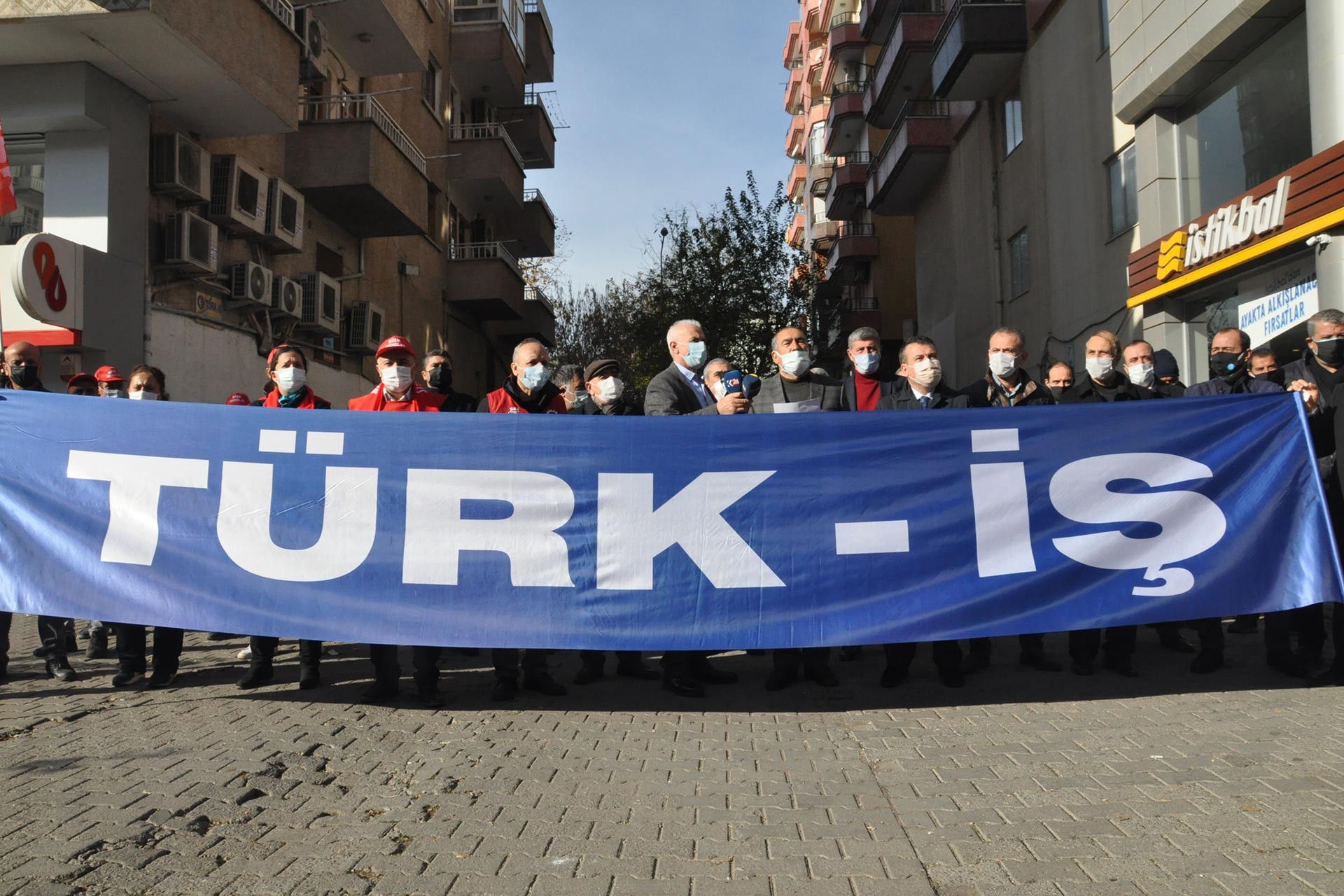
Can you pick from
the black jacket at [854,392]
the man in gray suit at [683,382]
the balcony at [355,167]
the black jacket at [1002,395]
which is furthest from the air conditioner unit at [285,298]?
the black jacket at [1002,395]

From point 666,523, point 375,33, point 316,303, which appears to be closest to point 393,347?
point 666,523

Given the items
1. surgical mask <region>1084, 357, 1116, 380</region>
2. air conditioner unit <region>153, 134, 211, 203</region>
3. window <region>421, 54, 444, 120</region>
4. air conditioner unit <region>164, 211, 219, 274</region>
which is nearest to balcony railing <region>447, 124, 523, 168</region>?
window <region>421, 54, 444, 120</region>

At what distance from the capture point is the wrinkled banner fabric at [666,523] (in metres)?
5.81

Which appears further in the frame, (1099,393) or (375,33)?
(375,33)

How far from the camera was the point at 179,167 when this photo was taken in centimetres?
1438

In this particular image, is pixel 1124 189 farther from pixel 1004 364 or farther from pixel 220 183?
pixel 220 183

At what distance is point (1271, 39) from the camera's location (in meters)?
12.6

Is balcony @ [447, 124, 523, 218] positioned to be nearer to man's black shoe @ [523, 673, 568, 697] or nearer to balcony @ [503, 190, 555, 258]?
balcony @ [503, 190, 555, 258]

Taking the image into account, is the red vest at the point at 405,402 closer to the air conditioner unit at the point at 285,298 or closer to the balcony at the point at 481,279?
the air conditioner unit at the point at 285,298

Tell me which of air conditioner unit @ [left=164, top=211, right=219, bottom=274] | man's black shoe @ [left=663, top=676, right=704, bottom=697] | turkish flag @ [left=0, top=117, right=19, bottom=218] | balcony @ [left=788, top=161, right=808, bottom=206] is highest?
balcony @ [left=788, top=161, right=808, bottom=206]

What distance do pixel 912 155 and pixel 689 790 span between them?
80.3ft

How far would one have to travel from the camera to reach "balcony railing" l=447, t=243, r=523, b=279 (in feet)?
94.2

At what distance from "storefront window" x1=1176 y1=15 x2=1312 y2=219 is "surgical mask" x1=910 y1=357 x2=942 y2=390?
25.3 feet

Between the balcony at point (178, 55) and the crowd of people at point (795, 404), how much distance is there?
6.56m
